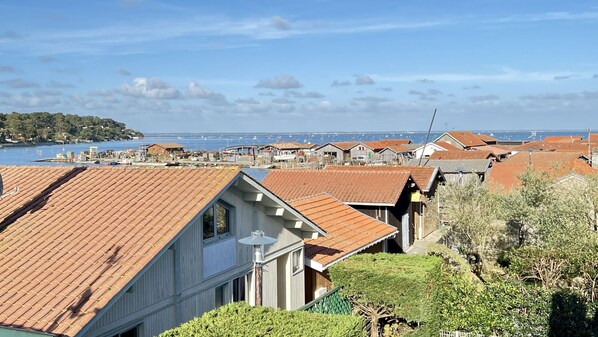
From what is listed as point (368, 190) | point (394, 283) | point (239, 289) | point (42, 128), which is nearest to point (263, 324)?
point (239, 289)

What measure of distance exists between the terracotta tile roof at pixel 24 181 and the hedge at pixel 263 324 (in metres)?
5.44

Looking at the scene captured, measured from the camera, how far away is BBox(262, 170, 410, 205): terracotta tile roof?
26.7 m

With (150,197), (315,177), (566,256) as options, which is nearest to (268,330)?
(150,197)

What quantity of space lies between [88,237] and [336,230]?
31.8 ft

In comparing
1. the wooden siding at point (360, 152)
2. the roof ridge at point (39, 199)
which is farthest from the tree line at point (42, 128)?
the roof ridge at point (39, 199)

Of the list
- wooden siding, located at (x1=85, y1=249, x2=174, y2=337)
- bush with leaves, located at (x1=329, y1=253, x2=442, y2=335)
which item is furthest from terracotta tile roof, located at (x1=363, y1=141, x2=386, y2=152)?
wooden siding, located at (x1=85, y1=249, x2=174, y2=337)

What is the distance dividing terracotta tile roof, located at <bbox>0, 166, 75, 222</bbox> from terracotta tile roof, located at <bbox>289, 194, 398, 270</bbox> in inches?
280

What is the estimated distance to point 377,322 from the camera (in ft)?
42.9

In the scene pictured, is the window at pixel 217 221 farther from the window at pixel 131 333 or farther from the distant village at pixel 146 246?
the window at pixel 131 333

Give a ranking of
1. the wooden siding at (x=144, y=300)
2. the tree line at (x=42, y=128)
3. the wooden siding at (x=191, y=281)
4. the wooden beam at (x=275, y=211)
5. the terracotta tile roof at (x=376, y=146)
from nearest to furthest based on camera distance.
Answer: the wooden siding at (x=144, y=300) < the wooden siding at (x=191, y=281) < the wooden beam at (x=275, y=211) < the terracotta tile roof at (x=376, y=146) < the tree line at (x=42, y=128)

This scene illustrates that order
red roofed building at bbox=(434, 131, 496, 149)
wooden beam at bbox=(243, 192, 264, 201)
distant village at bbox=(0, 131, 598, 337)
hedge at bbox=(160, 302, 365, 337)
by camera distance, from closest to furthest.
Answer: hedge at bbox=(160, 302, 365, 337)
distant village at bbox=(0, 131, 598, 337)
wooden beam at bbox=(243, 192, 264, 201)
red roofed building at bbox=(434, 131, 496, 149)

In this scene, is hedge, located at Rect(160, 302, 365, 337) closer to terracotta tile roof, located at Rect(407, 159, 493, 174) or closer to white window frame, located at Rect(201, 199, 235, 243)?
white window frame, located at Rect(201, 199, 235, 243)

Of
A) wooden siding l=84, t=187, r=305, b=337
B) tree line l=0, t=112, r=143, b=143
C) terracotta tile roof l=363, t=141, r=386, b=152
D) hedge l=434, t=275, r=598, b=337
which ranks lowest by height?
hedge l=434, t=275, r=598, b=337

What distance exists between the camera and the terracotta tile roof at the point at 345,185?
26.7 metres
